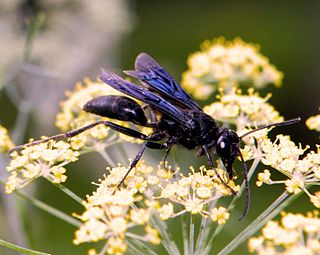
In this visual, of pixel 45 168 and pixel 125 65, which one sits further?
pixel 125 65

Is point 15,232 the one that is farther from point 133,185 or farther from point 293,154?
point 293,154

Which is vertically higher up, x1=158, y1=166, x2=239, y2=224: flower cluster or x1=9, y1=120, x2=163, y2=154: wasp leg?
x1=9, y1=120, x2=163, y2=154: wasp leg

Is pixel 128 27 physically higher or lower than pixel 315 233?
higher

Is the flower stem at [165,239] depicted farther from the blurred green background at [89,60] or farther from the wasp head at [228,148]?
the blurred green background at [89,60]

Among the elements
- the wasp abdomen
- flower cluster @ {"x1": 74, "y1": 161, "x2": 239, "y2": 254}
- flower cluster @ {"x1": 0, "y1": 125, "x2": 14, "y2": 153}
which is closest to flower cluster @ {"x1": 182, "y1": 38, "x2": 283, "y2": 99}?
the wasp abdomen

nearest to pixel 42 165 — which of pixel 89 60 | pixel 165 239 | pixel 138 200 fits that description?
pixel 138 200

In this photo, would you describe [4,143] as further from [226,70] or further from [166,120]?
[226,70]

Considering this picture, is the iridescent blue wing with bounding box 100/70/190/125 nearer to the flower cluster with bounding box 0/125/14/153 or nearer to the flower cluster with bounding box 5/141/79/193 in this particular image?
the flower cluster with bounding box 5/141/79/193

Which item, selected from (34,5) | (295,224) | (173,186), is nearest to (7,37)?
(34,5)
